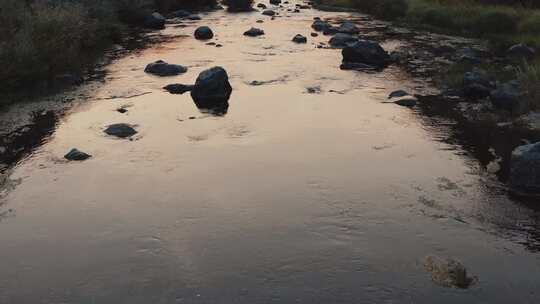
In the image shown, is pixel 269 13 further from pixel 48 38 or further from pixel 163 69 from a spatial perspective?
pixel 48 38

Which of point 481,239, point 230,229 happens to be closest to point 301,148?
point 230,229

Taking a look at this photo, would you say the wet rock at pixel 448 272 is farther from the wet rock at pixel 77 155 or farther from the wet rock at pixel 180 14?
the wet rock at pixel 180 14

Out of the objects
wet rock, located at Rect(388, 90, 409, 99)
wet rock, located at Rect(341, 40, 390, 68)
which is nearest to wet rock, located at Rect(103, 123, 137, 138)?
wet rock, located at Rect(388, 90, 409, 99)

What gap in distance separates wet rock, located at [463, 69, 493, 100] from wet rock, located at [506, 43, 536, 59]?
233 inches

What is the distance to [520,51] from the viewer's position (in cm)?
2595

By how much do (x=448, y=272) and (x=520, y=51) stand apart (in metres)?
19.7

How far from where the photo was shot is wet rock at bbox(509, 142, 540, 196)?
40.5 feet

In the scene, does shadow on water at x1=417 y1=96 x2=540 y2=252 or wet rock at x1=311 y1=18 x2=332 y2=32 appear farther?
wet rock at x1=311 y1=18 x2=332 y2=32

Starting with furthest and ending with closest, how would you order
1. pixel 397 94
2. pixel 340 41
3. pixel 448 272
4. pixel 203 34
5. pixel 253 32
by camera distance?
pixel 253 32 < pixel 203 34 < pixel 340 41 < pixel 397 94 < pixel 448 272

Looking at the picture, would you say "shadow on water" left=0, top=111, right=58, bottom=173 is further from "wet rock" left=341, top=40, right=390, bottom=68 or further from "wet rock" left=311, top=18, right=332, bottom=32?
"wet rock" left=311, top=18, right=332, bottom=32

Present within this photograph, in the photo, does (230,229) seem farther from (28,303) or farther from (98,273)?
(28,303)

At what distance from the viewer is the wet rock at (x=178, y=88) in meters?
20.3

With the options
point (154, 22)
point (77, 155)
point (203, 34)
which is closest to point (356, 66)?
point (203, 34)

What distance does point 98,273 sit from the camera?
9.34 metres
